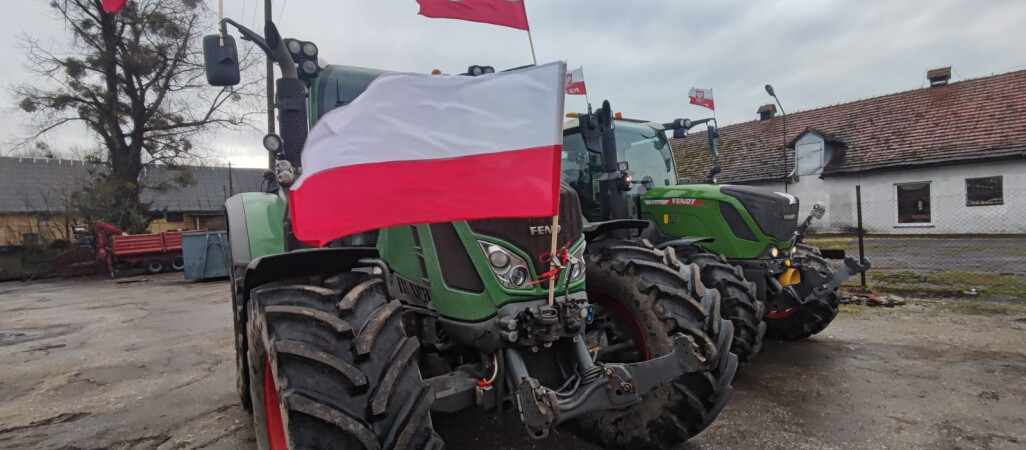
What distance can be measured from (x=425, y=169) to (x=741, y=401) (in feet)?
10.2

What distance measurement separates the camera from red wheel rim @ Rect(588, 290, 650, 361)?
3.14 m

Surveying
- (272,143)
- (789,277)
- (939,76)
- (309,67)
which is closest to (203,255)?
(272,143)

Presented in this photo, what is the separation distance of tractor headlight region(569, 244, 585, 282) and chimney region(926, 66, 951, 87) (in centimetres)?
2292

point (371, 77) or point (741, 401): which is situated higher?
point (371, 77)

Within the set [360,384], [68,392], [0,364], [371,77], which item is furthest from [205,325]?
[360,384]

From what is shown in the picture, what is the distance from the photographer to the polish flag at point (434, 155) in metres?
2.15

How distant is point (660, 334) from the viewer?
3004 millimetres

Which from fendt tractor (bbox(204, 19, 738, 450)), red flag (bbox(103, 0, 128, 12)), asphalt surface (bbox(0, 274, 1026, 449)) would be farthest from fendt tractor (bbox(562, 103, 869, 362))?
red flag (bbox(103, 0, 128, 12))

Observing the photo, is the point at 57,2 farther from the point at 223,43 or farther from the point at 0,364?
the point at 223,43

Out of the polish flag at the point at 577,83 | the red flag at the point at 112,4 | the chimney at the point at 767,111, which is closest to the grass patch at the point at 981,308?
the polish flag at the point at 577,83

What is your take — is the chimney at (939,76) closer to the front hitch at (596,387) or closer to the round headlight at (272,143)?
the front hitch at (596,387)

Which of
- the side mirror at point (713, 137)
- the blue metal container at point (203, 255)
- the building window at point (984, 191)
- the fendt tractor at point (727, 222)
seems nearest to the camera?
the fendt tractor at point (727, 222)

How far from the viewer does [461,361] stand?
279 centimetres

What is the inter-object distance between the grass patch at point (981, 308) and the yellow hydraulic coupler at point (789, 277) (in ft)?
10.3
